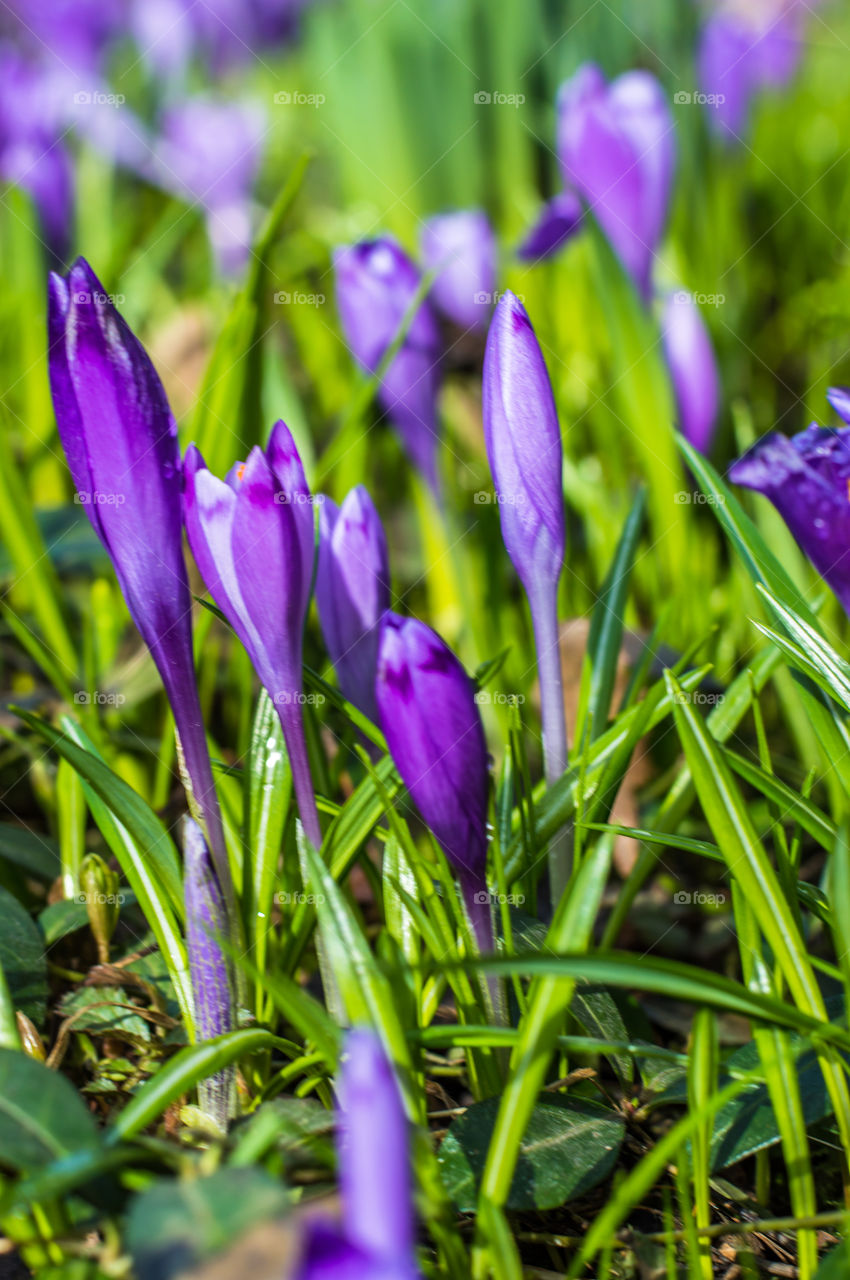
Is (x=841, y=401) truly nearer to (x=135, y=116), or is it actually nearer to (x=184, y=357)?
(x=184, y=357)

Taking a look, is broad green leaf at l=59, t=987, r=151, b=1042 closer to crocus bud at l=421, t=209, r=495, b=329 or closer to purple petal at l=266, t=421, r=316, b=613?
purple petal at l=266, t=421, r=316, b=613

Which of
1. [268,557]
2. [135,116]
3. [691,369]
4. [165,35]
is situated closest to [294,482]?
[268,557]

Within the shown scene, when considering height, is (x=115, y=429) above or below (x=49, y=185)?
below

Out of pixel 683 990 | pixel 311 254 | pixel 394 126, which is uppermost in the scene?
pixel 394 126

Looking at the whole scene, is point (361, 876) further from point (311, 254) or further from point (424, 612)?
point (311, 254)

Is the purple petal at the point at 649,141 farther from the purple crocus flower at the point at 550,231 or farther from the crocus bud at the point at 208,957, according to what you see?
the crocus bud at the point at 208,957

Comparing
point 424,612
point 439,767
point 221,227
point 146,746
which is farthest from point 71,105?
point 439,767
